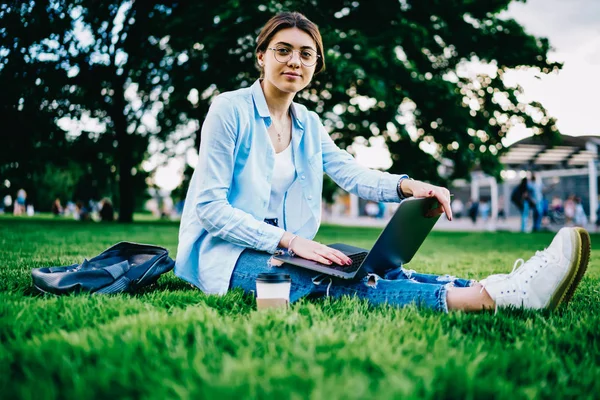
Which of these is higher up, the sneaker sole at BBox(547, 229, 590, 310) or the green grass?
the sneaker sole at BBox(547, 229, 590, 310)

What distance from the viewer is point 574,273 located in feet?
6.97

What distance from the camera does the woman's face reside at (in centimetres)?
257

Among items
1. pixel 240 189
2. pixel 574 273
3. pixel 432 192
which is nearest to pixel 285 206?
pixel 240 189

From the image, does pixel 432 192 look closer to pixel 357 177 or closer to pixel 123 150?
pixel 357 177

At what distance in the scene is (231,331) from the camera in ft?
5.55

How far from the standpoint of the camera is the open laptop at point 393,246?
2.21 metres

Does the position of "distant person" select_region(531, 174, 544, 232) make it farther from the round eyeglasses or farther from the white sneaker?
the round eyeglasses

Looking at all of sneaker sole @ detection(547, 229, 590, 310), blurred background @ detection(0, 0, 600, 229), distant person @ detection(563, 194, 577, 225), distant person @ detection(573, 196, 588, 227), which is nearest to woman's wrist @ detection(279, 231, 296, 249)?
sneaker sole @ detection(547, 229, 590, 310)

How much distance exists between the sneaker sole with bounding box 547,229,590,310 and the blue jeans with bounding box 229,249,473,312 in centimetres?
45

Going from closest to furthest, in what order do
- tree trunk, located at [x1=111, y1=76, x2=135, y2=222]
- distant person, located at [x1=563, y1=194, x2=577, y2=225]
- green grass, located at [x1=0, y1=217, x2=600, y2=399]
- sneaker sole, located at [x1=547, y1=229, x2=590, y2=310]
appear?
1. green grass, located at [x1=0, y1=217, x2=600, y2=399]
2. sneaker sole, located at [x1=547, y1=229, x2=590, y2=310]
3. tree trunk, located at [x1=111, y1=76, x2=135, y2=222]
4. distant person, located at [x1=563, y1=194, x2=577, y2=225]

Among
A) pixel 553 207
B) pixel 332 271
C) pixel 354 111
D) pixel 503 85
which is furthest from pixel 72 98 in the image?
pixel 553 207

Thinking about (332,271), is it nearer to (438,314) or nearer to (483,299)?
(438,314)

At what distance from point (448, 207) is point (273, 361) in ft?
4.79

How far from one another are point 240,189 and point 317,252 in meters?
0.64
